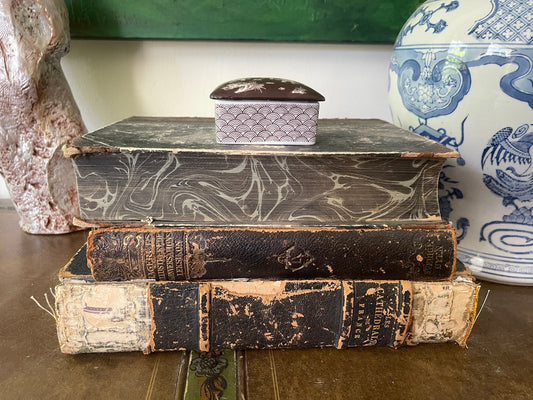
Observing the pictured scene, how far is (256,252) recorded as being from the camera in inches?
18.8

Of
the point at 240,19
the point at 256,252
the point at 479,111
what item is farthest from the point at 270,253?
the point at 240,19

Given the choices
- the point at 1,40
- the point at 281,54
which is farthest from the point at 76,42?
the point at 281,54

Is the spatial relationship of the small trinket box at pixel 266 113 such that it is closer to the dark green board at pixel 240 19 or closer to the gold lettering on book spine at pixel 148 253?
the gold lettering on book spine at pixel 148 253

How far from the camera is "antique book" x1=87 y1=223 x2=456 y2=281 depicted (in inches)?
18.4

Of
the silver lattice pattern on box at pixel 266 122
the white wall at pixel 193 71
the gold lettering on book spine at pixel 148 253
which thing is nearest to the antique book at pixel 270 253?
the gold lettering on book spine at pixel 148 253

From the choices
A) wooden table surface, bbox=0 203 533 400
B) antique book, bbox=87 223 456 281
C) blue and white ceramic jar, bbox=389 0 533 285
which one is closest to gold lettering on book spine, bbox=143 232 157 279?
antique book, bbox=87 223 456 281

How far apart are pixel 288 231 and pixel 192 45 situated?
0.57 metres

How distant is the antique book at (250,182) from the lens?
480mm

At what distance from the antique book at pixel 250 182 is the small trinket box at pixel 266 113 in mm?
24

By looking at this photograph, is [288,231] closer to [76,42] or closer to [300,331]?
[300,331]

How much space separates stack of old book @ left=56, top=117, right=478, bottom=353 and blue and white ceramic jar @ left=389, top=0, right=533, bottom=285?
132mm

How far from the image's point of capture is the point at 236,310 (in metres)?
0.47

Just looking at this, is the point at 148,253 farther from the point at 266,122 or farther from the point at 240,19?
the point at 240,19

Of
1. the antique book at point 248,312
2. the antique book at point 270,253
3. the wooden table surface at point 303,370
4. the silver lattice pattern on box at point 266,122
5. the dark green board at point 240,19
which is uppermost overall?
the dark green board at point 240,19
